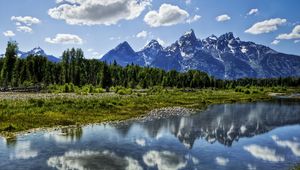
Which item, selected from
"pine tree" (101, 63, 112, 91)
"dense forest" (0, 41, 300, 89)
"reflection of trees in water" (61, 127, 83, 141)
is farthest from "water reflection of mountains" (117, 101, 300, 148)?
"pine tree" (101, 63, 112, 91)

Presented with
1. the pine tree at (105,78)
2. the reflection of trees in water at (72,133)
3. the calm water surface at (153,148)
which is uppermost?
the pine tree at (105,78)

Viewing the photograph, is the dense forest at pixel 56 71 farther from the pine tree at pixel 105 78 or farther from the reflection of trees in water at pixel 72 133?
the reflection of trees in water at pixel 72 133

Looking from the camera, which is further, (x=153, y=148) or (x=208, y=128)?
(x=208, y=128)

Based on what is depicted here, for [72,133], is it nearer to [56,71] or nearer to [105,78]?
[105,78]

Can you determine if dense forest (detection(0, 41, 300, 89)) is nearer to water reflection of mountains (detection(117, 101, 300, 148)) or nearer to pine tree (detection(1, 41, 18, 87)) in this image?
pine tree (detection(1, 41, 18, 87))

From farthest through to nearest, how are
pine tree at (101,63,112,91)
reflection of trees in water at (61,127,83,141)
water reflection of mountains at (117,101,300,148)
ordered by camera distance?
pine tree at (101,63,112,91)
water reflection of mountains at (117,101,300,148)
reflection of trees in water at (61,127,83,141)

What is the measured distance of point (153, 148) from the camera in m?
33.2

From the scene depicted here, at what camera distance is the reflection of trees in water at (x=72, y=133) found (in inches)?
1454

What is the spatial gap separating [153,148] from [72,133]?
37.4 feet

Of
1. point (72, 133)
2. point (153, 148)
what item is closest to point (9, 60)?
point (72, 133)

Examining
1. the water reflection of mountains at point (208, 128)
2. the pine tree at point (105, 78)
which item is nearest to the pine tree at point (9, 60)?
the pine tree at point (105, 78)

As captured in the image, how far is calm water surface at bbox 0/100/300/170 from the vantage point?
2658 cm

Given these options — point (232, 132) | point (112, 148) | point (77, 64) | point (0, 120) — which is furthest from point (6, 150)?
point (77, 64)

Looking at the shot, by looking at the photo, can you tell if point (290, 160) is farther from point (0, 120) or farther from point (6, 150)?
point (0, 120)
